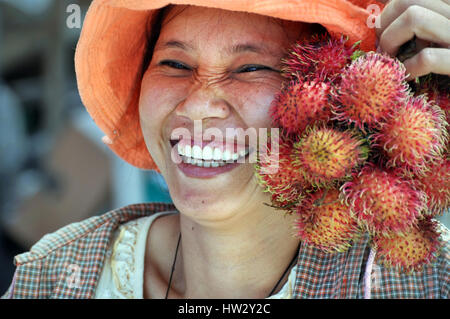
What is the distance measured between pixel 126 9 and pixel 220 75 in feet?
1.35

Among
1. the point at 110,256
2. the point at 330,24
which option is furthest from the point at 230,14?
the point at 110,256

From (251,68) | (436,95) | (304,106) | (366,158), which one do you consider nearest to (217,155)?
(251,68)

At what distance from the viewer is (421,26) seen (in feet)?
4.27

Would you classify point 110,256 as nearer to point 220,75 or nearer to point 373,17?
point 220,75

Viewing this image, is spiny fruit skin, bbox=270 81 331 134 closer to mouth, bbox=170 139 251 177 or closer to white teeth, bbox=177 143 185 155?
mouth, bbox=170 139 251 177

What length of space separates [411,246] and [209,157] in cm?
63

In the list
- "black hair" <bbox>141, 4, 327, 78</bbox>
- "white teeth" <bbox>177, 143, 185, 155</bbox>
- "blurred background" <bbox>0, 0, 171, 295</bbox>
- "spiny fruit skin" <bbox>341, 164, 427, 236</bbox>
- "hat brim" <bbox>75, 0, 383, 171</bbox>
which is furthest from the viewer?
"blurred background" <bbox>0, 0, 171, 295</bbox>

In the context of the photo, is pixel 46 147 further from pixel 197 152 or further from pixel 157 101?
pixel 197 152

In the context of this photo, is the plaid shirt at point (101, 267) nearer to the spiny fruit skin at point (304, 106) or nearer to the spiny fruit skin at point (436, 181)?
the spiny fruit skin at point (436, 181)

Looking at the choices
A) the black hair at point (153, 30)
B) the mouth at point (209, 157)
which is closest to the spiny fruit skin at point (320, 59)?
the mouth at point (209, 157)

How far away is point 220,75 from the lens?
5.33 feet

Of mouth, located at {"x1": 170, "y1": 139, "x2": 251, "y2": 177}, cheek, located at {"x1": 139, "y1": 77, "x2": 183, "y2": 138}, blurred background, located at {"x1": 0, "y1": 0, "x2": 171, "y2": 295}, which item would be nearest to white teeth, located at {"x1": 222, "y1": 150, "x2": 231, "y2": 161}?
mouth, located at {"x1": 170, "y1": 139, "x2": 251, "y2": 177}

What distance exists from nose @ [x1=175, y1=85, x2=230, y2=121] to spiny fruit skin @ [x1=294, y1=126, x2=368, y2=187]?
1.27 ft

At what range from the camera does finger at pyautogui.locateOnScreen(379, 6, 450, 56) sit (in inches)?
51.3
